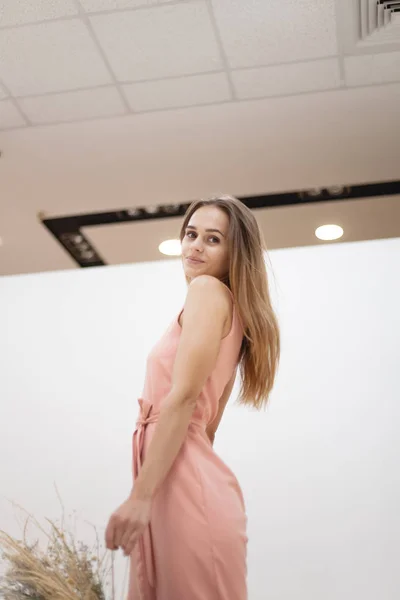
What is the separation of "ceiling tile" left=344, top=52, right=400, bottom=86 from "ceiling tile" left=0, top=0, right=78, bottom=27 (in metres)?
1.24

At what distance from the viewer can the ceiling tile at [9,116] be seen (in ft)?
11.2

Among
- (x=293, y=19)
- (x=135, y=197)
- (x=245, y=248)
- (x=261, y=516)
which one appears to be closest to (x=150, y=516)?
(x=245, y=248)

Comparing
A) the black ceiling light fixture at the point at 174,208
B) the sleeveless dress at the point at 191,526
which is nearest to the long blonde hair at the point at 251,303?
the sleeveless dress at the point at 191,526

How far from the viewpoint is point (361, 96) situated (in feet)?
11.2

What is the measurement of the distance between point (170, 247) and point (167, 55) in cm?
204

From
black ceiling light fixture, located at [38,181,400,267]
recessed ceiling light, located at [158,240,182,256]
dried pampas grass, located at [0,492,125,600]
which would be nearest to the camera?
dried pampas grass, located at [0,492,125,600]

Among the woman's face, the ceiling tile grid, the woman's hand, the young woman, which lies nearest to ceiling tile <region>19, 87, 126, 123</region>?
the ceiling tile grid

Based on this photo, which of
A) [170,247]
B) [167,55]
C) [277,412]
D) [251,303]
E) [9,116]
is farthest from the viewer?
[170,247]

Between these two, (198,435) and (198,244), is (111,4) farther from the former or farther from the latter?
(198,435)

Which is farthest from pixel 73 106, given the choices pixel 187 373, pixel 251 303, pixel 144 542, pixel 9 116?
pixel 144 542

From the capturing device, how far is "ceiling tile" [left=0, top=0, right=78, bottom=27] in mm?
2809

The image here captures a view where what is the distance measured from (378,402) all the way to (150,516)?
169cm

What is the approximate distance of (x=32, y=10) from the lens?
284 cm

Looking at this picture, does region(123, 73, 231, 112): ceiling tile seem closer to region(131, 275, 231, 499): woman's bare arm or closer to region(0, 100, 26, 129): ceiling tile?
region(0, 100, 26, 129): ceiling tile
